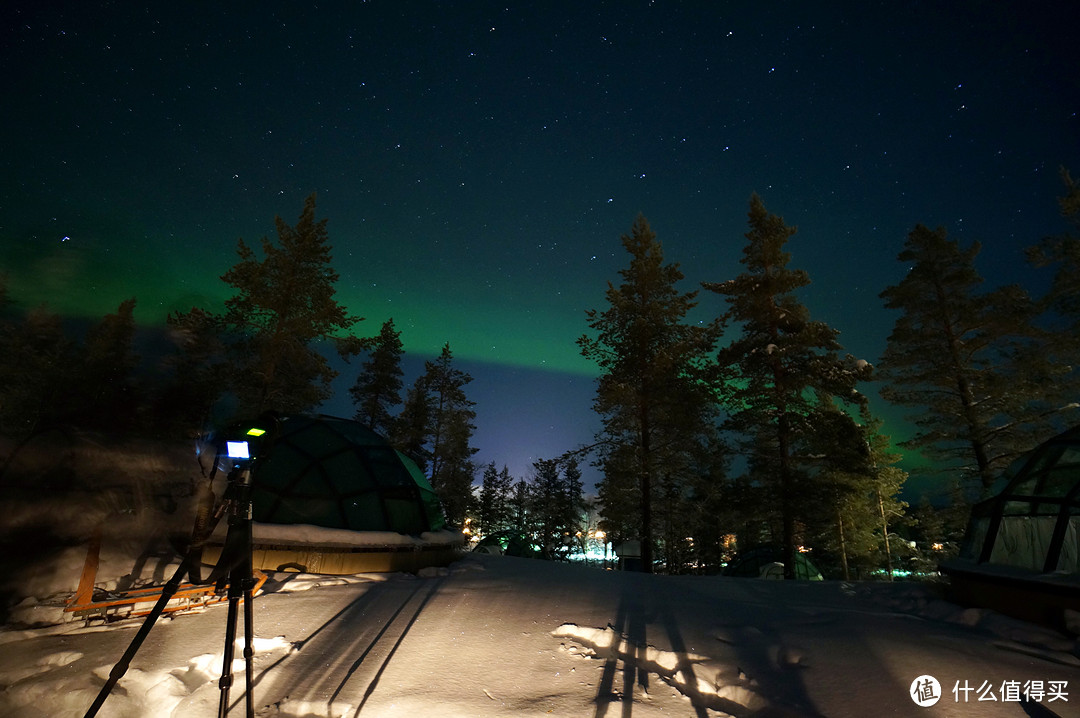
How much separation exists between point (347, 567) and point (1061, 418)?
72.3ft

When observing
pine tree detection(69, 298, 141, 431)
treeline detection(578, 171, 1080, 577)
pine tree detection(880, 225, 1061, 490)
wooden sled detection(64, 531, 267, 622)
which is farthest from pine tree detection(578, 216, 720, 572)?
pine tree detection(69, 298, 141, 431)

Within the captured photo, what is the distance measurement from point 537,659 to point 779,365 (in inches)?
569

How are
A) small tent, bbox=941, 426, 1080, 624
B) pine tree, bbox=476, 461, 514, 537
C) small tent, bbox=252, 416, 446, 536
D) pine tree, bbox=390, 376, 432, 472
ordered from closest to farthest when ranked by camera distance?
small tent, bbox=941, 426, 1080, 624 < small tent, bbox=252, 416, 446, 536 < pine tree, bbox=390, 376, 432, 472 < pine tree, bbox=476, 461, 514, 537

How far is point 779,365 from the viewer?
603 inches

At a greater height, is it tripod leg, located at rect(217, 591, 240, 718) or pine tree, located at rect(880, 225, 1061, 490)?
pine tree, located at rect(880, 225, 1061, 490)

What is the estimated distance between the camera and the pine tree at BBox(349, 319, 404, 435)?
2781 cm

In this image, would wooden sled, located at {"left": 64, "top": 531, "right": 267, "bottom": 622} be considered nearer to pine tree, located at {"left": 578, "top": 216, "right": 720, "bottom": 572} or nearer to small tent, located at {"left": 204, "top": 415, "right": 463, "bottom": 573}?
small tent, located at {"left": 204, "top": 415, "right": 463, "bottom": 573}

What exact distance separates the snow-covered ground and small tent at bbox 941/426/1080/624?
56 centimetres

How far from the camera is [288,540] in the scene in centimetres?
745

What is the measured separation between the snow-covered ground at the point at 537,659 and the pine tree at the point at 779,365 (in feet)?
26.8

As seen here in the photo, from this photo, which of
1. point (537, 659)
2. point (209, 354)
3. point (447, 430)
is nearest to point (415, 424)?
point (447, 430)

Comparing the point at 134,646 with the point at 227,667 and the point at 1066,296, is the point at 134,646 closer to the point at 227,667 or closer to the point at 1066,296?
the point at 227,667

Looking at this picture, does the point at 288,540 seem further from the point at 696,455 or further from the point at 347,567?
the point at 696,455

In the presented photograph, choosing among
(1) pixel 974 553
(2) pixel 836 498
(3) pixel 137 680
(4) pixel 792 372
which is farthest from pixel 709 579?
(3) pixel 137 680
